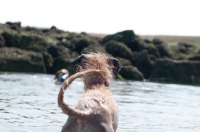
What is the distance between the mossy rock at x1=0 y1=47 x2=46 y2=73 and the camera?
41750mm

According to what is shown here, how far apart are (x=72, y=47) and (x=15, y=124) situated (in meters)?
38.7

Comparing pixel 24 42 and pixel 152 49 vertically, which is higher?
pixel 24 42

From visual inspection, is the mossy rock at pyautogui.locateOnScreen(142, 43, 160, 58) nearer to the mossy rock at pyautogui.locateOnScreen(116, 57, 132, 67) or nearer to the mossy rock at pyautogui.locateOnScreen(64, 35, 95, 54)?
the mossy rock at pyautogui.locateOnScreen(116, 57, 132, 67)

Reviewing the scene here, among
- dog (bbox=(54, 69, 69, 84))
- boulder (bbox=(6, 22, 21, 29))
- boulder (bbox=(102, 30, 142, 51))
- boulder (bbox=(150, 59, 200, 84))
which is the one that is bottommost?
boulder (bbox=(150, 59, 200, 84))

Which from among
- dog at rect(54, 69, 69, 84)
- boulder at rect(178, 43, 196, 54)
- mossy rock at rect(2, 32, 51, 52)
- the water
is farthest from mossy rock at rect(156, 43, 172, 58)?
the water

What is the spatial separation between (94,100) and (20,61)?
36935 millimetres

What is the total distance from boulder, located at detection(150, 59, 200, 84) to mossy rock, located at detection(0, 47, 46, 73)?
1068cm

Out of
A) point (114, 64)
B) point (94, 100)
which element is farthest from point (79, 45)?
point (94, 100)

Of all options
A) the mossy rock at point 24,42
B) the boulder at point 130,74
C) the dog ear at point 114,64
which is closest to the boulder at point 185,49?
the boulder at point 130,74

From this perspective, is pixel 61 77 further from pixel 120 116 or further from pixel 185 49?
pixel 185 49

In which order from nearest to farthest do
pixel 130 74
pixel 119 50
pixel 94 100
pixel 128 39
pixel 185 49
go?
pixel 94 100
pixel 130 74
pixel 119 50
pixel 128 39
pixel 185 49

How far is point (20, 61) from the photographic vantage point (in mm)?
42500

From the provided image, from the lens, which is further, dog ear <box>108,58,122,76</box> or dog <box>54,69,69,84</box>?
dog <box>54,69,69,84</box>

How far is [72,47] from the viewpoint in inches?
1970
